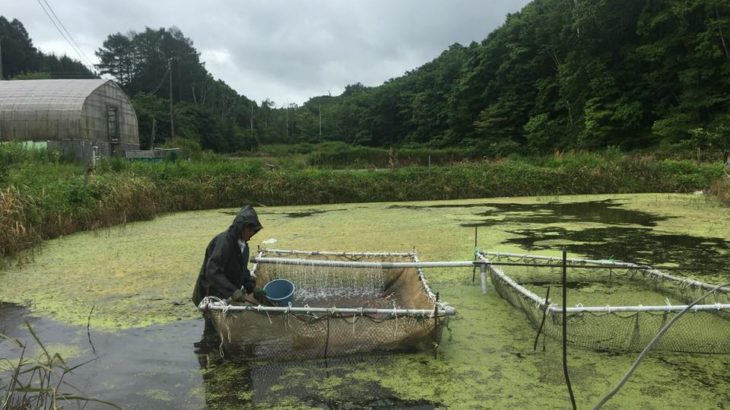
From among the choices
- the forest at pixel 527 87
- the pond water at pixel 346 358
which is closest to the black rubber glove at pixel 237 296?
the pond water at pixel 346 358

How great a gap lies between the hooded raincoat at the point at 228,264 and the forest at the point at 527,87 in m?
14.2

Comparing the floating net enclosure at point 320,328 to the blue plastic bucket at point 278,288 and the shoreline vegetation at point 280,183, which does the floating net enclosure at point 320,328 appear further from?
the shoreline vegetation at point 280,183

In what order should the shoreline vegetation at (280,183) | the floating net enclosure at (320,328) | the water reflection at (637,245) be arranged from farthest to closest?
the shoreline vegetation at (280,183)
the water reflection at (637,245)
the floating net enclosure at (320,328)

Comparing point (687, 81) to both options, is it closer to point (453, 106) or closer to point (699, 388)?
point (453, 106)

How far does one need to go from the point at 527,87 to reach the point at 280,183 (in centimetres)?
2458

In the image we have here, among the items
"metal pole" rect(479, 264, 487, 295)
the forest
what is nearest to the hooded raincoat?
"metal pole" rect(479, 264, 487, 295)

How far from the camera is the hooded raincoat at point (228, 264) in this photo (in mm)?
3053

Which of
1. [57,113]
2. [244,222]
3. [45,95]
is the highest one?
[45,95]

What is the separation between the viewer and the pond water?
2424mm

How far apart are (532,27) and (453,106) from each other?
764 cm

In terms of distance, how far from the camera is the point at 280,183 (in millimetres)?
11258

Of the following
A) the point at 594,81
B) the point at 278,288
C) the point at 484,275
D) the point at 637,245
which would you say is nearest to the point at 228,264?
the point at 278,288

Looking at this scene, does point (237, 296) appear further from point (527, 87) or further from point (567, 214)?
point (527, 87)

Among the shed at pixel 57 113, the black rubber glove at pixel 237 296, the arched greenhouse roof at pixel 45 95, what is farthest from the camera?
the arched greenhouse roof at pixel 45 95
